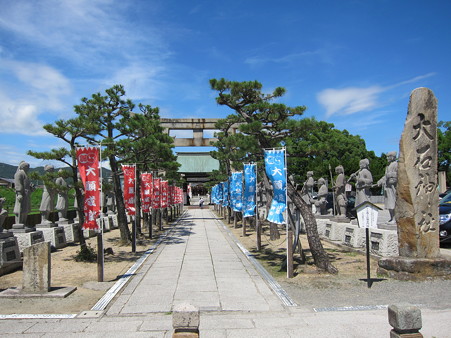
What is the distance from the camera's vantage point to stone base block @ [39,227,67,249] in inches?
502

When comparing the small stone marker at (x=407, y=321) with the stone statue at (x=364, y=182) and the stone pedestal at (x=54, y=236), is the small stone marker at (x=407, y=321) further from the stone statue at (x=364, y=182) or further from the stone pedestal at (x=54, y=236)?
the stone pedestal at (x=54, y=236)

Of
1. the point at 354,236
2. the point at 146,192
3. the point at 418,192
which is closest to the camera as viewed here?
the point at 418,192

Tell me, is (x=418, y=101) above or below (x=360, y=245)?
above

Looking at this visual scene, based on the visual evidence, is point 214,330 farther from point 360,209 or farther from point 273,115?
point 273,115

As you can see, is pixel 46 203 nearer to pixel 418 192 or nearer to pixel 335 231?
pixel 335 231

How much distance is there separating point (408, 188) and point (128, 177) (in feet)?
30.1

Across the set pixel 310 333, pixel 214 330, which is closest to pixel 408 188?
pixel 310 333

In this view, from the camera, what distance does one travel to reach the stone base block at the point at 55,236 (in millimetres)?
12750

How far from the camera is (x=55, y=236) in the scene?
12883mm

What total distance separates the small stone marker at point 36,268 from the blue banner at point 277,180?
16.4 feet

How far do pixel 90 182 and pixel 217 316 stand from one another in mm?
4892

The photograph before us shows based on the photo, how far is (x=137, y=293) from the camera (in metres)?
7.09

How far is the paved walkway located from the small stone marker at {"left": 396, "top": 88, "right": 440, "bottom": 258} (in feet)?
7.53

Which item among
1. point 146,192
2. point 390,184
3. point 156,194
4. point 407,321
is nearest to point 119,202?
point 146,192
